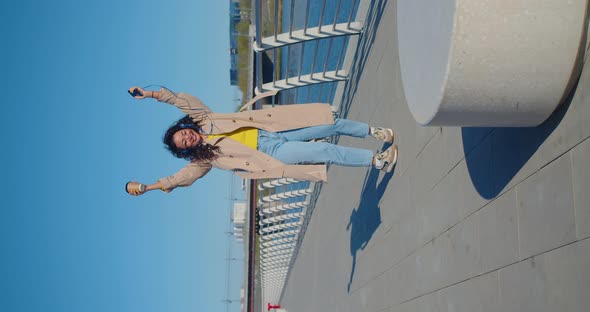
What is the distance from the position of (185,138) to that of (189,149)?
97mm

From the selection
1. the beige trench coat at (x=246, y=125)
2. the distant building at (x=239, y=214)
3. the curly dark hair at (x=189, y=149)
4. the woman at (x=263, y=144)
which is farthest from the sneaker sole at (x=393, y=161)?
the distant building at (x=239, y=214)

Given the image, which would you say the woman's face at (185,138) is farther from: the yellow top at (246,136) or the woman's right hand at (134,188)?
the woman's right hand at (134,188)

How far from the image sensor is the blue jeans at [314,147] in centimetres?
403

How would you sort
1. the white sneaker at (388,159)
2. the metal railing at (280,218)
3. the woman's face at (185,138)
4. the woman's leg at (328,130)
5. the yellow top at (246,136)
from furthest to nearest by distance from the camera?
the metal railing at (280,218), the woman's leg at (328,130), the yellow top at (246,136), the white sneaker at (388,159), the woman's face at (185,138)

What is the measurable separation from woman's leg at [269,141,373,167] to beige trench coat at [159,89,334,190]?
0.22 ft

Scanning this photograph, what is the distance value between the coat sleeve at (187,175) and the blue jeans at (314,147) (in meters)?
0.48

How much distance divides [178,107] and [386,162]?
166 centimetres

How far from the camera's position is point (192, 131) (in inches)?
155

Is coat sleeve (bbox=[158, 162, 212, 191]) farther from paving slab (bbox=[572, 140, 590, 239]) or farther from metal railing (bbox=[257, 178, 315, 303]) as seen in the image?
metal railing (bbox=[257, 178, 315, 303])

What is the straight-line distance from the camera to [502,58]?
1.66 metres

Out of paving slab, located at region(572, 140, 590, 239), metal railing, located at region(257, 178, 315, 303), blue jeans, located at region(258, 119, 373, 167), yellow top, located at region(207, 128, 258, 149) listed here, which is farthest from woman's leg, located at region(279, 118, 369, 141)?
metal railing, located at region(257, 178, 315, 303)

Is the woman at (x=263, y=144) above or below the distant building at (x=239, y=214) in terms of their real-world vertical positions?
below

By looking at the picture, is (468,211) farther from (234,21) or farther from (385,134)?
(234,21)

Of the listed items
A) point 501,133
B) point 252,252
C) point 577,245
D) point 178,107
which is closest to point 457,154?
point 501,133
